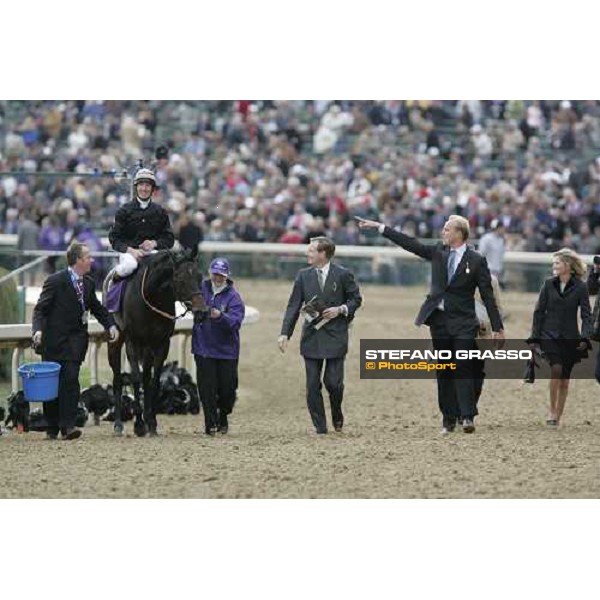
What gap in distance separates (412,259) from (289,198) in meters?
3.58

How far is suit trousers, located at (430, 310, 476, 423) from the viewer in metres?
13.1

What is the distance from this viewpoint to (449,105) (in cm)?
3050

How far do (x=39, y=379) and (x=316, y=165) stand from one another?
1750 cm

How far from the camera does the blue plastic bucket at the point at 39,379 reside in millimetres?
13250

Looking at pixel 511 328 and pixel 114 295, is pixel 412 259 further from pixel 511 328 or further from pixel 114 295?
pixel 114 295

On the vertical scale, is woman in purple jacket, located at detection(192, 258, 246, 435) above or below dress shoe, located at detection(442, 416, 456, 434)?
above

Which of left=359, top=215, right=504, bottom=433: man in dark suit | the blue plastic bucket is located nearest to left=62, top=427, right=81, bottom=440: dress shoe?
the blue plastic bucket

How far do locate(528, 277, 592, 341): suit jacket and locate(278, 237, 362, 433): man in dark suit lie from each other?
5.58 ft

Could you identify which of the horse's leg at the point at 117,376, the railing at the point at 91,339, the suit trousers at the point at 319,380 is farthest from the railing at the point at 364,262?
the suit trousers at the point at 319,380

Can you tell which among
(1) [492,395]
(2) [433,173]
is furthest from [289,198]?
(1) [492,395]

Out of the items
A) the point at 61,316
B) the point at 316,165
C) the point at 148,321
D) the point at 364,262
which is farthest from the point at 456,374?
the point at 316,165

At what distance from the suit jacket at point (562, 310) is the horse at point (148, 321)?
3.10 metres

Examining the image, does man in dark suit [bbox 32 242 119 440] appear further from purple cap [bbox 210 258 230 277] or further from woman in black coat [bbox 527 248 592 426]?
woman in black coat [bbox 527 248 592 426]

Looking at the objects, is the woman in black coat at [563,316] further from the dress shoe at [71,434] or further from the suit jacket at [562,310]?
the dress shoe at [71,434]
